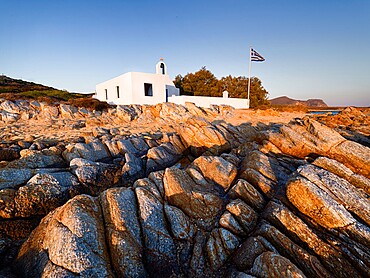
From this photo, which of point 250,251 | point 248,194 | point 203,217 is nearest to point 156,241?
point 203,217

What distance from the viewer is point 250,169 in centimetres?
745

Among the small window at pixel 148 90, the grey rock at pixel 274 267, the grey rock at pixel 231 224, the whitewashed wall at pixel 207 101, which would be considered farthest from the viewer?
the small window at pixel 148 90

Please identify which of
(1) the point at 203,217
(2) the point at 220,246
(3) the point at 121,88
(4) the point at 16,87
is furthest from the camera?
(4) the point at 16,87

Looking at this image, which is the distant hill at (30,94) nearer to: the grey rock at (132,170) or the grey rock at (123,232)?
the grey rock at (132,170)

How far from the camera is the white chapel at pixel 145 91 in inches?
1135

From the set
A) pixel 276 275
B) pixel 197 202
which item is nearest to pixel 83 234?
pixel 197 202

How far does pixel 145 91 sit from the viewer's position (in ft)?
106

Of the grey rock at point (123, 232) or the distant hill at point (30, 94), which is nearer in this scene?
the grey rock at point (123, 232)

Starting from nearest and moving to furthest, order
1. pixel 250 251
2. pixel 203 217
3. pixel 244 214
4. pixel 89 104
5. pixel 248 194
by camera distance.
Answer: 1. pixel 250 251
2. pixel 244 214
3. pixel 203 217
4. pixel 248 194
5. pixel 89 104

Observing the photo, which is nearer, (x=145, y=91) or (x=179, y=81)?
(x=145, y=91)

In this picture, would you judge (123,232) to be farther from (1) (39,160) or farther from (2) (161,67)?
(2) (161,67)

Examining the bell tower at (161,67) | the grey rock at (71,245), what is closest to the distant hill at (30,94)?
the bell tower at (161,67)

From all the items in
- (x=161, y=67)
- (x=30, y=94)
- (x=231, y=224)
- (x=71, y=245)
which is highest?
(x=161, y=67)

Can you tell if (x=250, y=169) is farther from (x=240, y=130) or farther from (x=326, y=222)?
(x=240, y=130)
